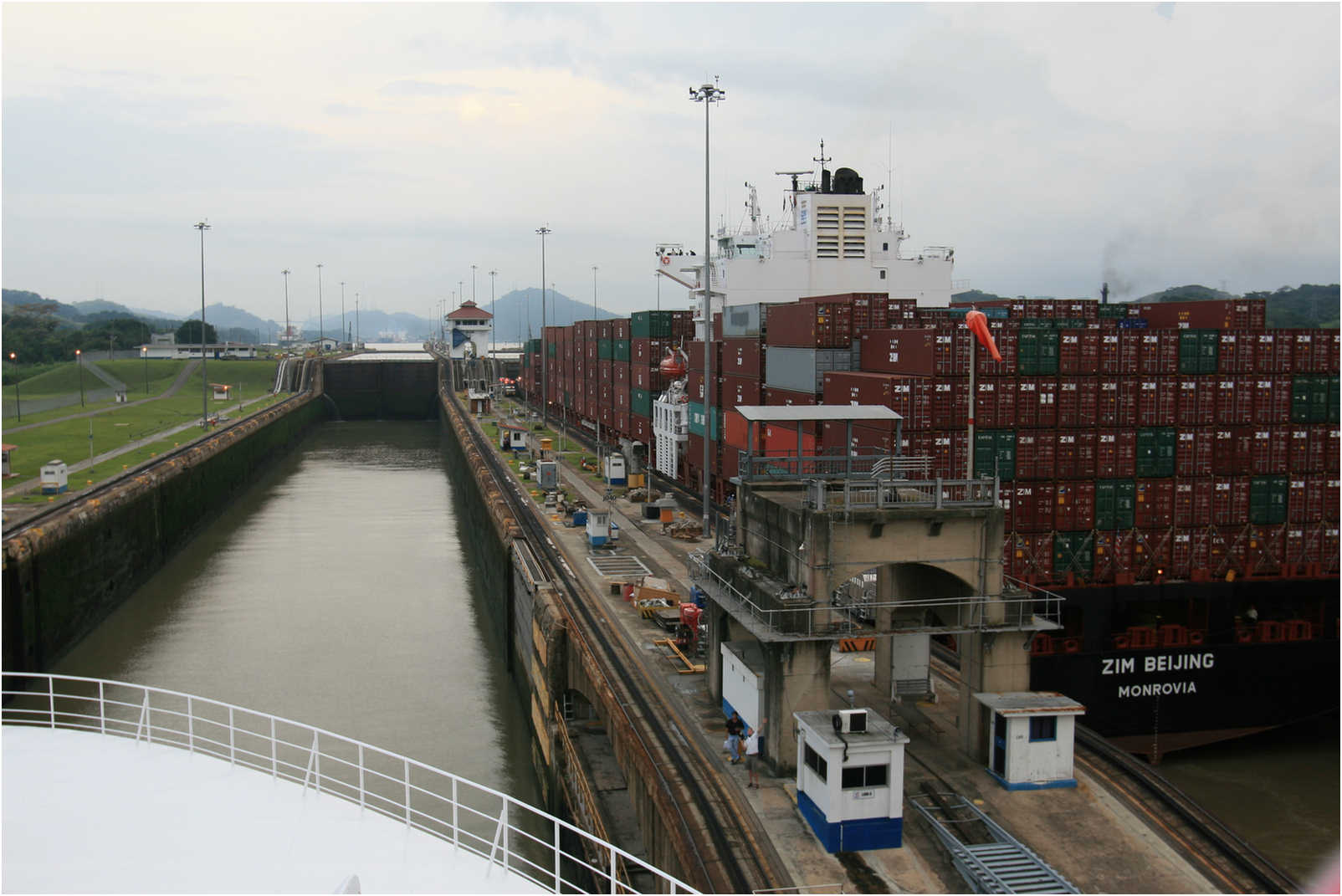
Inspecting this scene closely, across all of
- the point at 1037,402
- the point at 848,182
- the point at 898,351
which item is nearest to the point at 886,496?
the point at 1037,402

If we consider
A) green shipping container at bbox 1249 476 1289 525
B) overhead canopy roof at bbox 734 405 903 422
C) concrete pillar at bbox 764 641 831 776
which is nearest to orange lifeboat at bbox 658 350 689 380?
green shipping container at bbox 1249 476 1289 525

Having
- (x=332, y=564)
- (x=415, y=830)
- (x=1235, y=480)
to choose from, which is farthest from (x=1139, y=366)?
(x=332, y=564)

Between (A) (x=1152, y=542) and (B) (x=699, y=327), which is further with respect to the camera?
(B) (x=699, y=327)

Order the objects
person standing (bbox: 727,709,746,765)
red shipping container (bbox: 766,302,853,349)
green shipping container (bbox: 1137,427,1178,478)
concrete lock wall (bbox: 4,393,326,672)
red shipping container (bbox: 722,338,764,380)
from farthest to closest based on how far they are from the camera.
→ 1. red shipping container (bbox: 722,338,764,380)
2. red shipping container (bbox: 766,302,853,349)
3. concrete lock wall (bbox: 4,393,326,672)
4. green shipping container (bbox: 1137,427,1178,478)
5. person standing (bbox: 727,709,746,765)

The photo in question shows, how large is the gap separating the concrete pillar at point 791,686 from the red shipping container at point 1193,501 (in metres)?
15.0

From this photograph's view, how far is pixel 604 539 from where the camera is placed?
39.6 metres

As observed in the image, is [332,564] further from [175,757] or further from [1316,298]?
[1316,298]

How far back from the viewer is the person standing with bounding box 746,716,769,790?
1814 centimetres

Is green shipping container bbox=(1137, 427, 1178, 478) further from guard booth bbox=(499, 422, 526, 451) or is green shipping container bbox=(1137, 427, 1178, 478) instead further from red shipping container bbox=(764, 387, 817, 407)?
guard booth bbox=(499, 422, 526, 451)

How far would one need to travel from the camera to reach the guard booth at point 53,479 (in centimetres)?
4753

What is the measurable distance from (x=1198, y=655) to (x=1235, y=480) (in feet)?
17.0

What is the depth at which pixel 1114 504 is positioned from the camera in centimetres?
2817

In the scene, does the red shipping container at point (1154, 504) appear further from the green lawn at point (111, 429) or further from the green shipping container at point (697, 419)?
the green lawn at point (111, 429)

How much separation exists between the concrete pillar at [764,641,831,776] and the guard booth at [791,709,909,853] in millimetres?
2013
